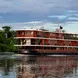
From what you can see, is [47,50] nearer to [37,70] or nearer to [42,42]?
[42,42]

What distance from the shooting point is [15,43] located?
8900 cm

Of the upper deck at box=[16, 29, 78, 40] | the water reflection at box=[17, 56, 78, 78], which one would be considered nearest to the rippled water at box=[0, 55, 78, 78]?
the water reflection at box=[17, 56, 78, 78]

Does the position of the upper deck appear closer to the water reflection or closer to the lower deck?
the lower deck

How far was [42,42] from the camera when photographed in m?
87.2

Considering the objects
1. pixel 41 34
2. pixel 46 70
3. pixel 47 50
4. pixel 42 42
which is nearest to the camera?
pixel 46 70

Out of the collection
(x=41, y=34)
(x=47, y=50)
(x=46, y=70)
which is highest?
(x=41, y=34)

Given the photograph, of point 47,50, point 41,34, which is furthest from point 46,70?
point 41,34

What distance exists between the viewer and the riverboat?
3338 inches

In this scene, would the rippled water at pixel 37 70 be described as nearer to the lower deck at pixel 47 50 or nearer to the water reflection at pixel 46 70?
the water reflection at pixel 46 70

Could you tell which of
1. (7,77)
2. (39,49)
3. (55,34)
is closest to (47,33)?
(55,34)

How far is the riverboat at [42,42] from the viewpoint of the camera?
84.8 meters

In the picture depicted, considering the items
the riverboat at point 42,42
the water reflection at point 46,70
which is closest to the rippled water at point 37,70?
the water reflection at point 46,70

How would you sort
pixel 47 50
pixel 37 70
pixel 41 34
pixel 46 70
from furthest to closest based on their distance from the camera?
pixel 41 34
pixel 47 50
pixel 46 70
pixel 37 70

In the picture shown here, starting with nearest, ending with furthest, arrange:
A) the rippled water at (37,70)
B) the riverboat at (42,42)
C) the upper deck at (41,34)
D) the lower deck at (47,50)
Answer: the rippled water at (37,70) < the lower deck at (47,50) < the riverboat at (42,42) < the upper deck at (41,34)
